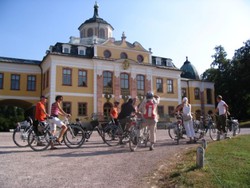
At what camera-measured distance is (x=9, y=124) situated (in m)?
30.5

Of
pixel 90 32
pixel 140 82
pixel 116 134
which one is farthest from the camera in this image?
pixel 90 32

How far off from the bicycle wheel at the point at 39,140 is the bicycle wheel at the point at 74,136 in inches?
23.0

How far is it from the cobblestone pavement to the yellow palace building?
22635mm

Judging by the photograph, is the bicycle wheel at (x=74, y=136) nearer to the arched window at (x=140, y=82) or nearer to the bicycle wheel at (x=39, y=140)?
the bicycle wheel at (x=39, y=140)

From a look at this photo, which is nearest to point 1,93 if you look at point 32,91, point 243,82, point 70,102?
point 32,91

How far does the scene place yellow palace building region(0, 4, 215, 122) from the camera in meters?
31.1

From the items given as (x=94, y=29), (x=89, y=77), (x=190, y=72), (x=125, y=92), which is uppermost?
(x=94, y=29)

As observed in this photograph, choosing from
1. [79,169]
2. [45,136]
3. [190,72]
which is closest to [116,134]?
[45,136]

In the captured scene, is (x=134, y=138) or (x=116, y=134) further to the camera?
(x=116, y=134)

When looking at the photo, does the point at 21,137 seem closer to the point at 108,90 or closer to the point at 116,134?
the point at 116,134

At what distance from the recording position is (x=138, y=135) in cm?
980

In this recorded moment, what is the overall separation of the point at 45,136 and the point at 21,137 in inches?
44.6

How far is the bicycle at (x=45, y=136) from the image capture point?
9.70m

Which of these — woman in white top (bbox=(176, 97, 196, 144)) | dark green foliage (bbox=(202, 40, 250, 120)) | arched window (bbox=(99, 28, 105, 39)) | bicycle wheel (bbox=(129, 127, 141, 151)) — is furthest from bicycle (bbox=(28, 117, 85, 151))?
dark green foliage (bbox=(202, 40, 250, 120))
